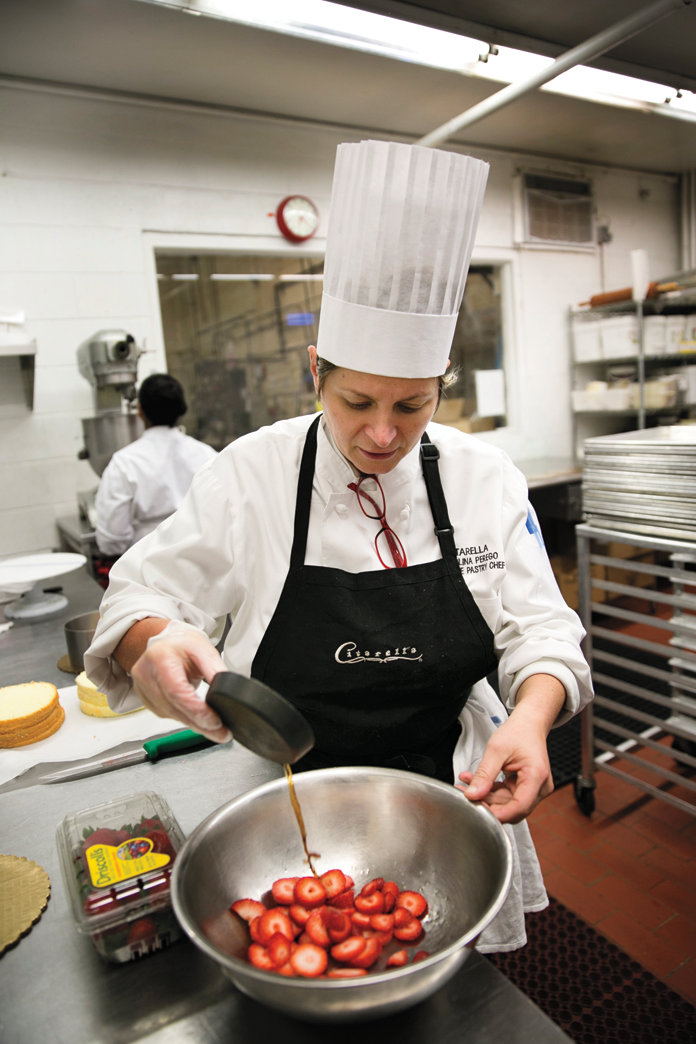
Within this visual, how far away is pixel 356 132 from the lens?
14.3 feet

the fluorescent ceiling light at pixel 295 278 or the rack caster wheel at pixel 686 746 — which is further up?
the fluorescent ceiling light at pixel 295 278

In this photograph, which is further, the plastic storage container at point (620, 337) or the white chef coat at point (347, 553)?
the plastic storage container at point (620, 337)

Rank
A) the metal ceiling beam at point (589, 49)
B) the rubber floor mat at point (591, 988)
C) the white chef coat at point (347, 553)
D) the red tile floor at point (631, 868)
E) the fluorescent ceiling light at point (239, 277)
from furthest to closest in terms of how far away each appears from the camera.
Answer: the fluorescent ceiling light at point (239, 277), the metal ceiling beam at point (589, 49), the red tile floor at point (631, 868), the rubber floor mat at point (591, 988), the white chef coat at point (347, 553)

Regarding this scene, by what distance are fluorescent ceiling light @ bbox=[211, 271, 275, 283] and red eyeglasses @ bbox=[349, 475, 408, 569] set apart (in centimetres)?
353

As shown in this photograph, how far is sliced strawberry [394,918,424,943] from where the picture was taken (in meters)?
0.80

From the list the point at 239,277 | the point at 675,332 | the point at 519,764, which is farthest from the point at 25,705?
the point at 675,332

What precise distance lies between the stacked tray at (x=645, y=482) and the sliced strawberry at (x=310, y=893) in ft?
5.83

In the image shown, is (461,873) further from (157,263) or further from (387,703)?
(157,263)

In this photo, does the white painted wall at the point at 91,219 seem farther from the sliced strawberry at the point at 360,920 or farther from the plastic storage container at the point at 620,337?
the sliced strawberry at the point at 360,920

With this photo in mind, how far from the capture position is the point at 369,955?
0.75 metres

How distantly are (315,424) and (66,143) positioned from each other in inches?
117

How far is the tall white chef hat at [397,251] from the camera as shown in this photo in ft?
3.68

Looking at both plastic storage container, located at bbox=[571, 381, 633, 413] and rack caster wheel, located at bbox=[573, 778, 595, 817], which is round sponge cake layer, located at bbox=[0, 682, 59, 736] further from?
plastic storage container, located at bbox=[571, 381, 633, 413]

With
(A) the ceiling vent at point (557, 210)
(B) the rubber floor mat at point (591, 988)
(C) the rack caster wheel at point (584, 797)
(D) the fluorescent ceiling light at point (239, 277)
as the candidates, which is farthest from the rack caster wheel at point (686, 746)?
(A) the ceiling vent at point (557, 210)
